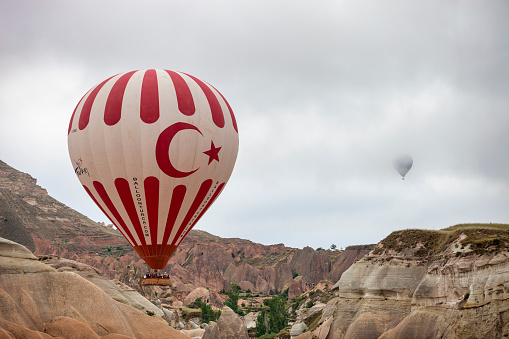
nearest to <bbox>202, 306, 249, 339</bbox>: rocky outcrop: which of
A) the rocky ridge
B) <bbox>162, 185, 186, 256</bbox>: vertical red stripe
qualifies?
the rocky ridge

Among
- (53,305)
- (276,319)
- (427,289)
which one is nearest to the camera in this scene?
(53,305)

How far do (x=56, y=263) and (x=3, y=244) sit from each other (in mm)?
12219

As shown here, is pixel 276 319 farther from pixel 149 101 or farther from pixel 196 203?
pixel 149 101

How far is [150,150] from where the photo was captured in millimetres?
33875

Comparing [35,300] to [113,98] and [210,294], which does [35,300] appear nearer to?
[113,98]

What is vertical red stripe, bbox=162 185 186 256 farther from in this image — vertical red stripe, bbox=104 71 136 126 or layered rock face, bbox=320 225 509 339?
layered rock face, bbox=320 225 509 339

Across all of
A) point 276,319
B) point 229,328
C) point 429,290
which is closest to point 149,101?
point 429,290

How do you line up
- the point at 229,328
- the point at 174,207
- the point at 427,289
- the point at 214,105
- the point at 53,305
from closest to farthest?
1. the point at 53,305
2. the point at 174,207
3. the point at 214,105
4. the point at 427,289
5. the point at 229,328

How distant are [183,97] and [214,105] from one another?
7.97 ft

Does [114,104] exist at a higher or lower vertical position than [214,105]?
lower

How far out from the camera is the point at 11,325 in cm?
2883

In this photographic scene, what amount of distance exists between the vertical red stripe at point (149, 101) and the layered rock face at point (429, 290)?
1285 inches

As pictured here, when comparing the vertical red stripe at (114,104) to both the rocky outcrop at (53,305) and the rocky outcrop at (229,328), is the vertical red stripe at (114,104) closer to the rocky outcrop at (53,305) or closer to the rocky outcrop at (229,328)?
the rocky outcrop at (53,305)

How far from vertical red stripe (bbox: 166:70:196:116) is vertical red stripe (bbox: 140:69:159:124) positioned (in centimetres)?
129
